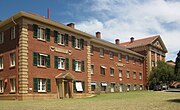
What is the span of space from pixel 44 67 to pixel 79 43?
8.37 metres

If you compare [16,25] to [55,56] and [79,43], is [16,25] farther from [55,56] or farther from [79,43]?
[79,43]

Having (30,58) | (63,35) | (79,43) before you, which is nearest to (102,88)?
(79,43)

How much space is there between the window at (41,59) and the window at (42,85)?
1.78m

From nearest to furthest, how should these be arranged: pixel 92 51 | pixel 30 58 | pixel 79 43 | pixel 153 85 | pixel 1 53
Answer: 1. pixel 30 58
2. pixel 1 53
3. pixel 79 43
4. pixel 92 51
5. pixel 153 85

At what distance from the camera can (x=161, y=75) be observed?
59.0 metres

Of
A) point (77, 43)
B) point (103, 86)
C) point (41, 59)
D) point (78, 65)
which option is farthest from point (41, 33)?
point (103, 86)

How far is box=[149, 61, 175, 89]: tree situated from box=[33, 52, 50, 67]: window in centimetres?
3188

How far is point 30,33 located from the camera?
32.2 meters

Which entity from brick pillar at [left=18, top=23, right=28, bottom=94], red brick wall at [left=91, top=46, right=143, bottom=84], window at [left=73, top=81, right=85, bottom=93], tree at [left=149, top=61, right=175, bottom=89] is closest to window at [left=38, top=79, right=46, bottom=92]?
brick pillar at [left=18, top=23, right=28, bottom=94]

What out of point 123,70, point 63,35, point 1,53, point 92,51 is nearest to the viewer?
point 1,53

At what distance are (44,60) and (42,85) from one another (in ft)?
9.81

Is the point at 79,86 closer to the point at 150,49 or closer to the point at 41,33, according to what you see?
the point at 41,33

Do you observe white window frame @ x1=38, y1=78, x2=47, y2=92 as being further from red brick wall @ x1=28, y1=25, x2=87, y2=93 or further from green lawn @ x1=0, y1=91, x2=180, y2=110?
green lawn @ x1=0, y1=91, x2=180, y2=110

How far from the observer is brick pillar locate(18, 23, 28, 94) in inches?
1201
